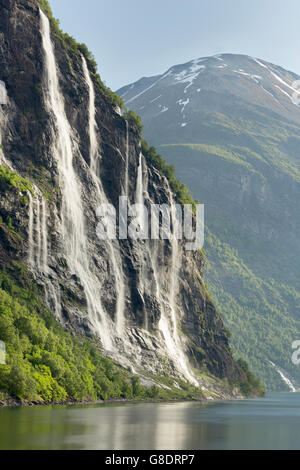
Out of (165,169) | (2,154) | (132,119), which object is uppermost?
(132,119)

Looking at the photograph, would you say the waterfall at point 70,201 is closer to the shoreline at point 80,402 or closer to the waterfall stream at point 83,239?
the waterfall stream at point 83,239

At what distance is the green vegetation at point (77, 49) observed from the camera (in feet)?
403

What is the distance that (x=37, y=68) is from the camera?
11425 centimetres

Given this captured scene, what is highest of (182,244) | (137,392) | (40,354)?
(182,244)

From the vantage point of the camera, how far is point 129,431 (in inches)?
2061

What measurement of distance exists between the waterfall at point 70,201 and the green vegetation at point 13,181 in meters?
8.85

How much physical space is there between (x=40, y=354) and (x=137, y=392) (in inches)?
1018

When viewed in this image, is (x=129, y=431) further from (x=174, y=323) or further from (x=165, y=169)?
(x=165, y=169)

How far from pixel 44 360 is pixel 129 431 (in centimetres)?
2875

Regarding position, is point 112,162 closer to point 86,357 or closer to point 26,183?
point 26,183

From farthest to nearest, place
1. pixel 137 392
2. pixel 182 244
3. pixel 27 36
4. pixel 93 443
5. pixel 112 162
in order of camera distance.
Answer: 1. pixel 182 244
2. pixel 112 162
3. pixel 27 36
4. pixel 137 392
5. pixel 93 443

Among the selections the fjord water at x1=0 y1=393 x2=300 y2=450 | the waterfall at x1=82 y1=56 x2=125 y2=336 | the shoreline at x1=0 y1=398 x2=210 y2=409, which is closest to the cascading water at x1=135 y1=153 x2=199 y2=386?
the shoreline at x1=0 y1=398 x2=210 y2=409

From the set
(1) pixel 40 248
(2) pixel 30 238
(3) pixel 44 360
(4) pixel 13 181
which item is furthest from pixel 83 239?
(3) pixel 44 360
